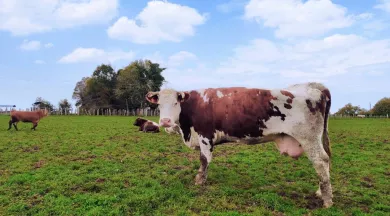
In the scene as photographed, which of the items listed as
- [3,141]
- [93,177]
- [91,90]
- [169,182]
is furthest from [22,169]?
[91,90]

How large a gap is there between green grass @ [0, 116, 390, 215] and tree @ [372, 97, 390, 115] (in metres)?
76.4

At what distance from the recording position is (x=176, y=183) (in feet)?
25.1

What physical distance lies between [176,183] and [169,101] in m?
2.06

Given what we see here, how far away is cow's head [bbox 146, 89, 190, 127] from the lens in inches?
296

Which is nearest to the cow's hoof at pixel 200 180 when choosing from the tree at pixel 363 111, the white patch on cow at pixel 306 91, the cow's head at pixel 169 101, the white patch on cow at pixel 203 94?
the cow's head at pixel 169 101

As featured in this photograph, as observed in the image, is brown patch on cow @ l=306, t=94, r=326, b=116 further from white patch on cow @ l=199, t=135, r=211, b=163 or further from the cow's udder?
white patch on cow @ l=199, t=135, r=211, b=163

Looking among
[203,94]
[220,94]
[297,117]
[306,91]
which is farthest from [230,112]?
[306,91]

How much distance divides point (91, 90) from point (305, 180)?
70727 mm

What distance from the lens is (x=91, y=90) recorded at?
7319 cm

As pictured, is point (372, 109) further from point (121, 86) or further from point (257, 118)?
point (257, 118)

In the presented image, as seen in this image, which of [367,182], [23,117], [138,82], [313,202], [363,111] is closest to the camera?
[313,202]

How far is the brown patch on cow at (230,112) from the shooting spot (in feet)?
23.0

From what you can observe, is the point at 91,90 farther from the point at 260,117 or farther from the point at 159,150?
the point at 260,117

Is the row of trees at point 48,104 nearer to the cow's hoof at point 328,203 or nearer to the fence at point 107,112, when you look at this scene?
the fence at point 107,112
